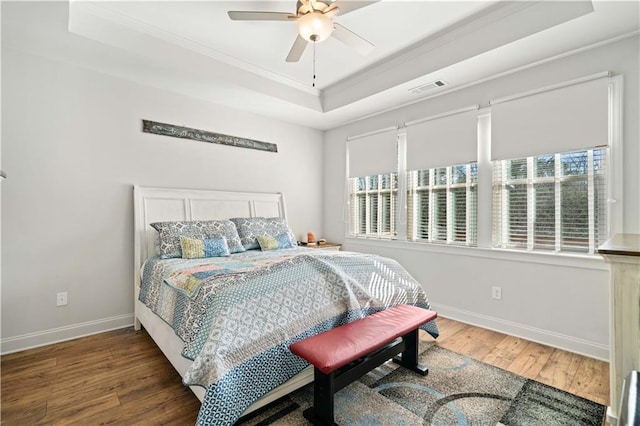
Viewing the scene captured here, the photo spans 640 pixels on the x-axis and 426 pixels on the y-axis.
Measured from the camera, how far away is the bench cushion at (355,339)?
5.02 feet

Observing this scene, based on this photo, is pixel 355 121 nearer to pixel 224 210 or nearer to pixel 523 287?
pixel 224 210

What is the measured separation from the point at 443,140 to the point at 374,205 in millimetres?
1332

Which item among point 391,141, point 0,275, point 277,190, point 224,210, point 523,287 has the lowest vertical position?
point 523,287

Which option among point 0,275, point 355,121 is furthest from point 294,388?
point 355,121

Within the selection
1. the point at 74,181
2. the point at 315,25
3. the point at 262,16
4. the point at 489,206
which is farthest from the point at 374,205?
the point at 74,181

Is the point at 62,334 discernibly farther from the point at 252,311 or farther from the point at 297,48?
the point at 297,48

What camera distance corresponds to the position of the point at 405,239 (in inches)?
151

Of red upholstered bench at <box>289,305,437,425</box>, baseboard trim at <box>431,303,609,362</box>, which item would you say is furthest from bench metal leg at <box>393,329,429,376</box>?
baseboard trim at <box>431,303,609,362</box>

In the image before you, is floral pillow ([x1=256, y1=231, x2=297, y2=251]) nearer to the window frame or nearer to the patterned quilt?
the patterned quilt

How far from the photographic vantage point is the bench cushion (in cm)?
153

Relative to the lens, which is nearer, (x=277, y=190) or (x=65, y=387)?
(x=65, y=387)

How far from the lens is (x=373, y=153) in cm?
422

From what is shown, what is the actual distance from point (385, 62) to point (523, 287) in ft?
9.01

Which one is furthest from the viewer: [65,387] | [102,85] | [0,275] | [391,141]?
[391,141]
